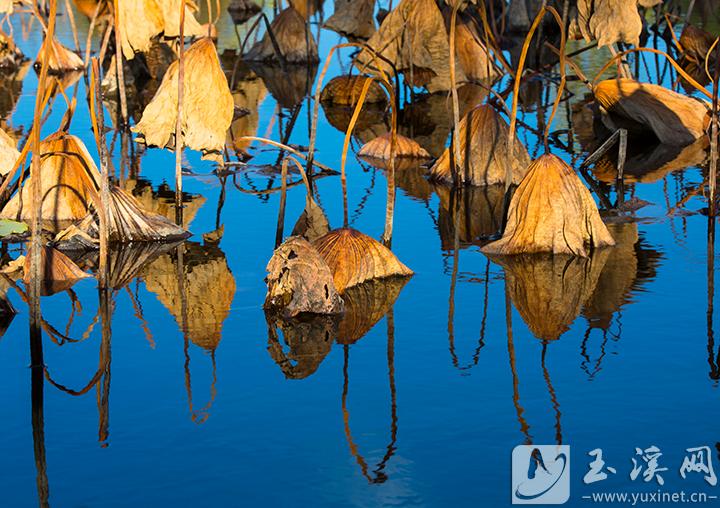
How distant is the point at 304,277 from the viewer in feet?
23.3

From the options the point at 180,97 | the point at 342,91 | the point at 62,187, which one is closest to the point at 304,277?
the point at 180,97

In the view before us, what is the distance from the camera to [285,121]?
47.1ft

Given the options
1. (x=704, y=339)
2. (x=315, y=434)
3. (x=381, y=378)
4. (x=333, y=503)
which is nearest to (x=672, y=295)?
(x=704, y=339)

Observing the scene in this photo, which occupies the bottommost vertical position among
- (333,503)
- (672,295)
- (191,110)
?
(333,503)

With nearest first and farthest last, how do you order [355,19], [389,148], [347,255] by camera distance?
[347,255] → [389,148] → [355,19]

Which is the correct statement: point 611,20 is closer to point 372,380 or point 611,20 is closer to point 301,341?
point 301,341

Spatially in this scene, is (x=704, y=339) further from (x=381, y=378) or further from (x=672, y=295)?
(x=381, y=378)

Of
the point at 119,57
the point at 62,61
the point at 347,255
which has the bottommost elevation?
the point at 347,255

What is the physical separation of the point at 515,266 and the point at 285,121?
662 centimetres

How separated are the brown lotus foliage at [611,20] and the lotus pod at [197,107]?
3183 millimetres

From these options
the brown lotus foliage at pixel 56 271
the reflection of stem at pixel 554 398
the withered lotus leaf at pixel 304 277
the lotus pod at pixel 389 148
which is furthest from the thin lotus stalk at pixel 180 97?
the lotus pod at pixel 389 148

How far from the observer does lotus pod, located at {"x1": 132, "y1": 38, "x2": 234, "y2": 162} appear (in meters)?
8.84

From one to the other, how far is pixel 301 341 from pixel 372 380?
0.69 metres

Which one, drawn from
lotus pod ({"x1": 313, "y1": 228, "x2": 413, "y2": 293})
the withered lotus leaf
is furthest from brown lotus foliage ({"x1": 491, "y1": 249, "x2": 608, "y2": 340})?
the withered lotus leaf
